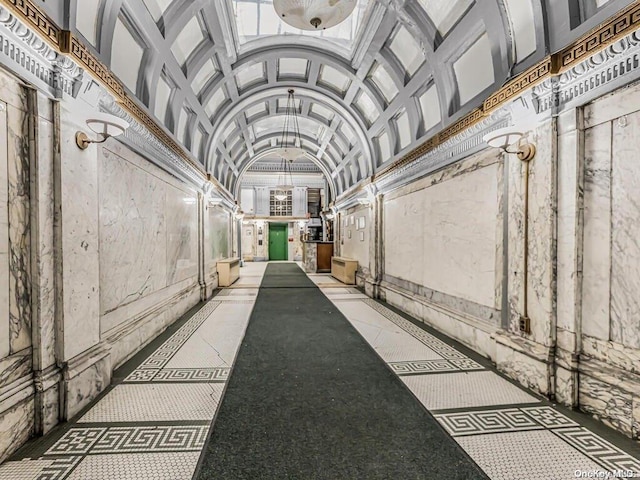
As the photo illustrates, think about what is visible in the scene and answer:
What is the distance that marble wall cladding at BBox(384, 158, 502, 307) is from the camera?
3.60 meters

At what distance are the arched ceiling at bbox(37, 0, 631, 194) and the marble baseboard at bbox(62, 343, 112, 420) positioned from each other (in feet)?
9.47

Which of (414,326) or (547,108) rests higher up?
(547,108)

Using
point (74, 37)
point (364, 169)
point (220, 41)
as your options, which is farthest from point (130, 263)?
point (364, 169)

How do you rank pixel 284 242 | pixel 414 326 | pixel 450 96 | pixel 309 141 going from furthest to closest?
pixel 284 242, pixel 309 141, pixel 414 326, pixel 450 96

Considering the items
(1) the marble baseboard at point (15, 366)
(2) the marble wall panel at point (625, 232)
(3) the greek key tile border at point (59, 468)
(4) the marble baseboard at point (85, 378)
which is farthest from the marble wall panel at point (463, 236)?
(1) the marble baseboard at point (15, 366)

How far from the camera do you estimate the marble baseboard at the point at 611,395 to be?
6.88 ft

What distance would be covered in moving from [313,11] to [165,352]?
15.7 feet

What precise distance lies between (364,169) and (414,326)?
5841mm

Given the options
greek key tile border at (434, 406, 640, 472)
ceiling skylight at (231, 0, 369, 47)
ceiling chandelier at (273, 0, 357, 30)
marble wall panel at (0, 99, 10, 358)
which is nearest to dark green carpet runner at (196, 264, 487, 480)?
greek key tile border at (434, 406, 640, 472)

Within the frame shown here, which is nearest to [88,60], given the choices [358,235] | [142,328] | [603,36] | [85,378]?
[85,378]

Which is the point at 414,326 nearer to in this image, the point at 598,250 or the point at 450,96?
the point at 598,250

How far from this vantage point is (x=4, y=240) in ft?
6.59

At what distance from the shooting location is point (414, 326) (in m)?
4.90

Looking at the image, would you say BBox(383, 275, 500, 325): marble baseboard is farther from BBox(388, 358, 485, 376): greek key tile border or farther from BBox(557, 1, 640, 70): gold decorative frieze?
BBox(557, 1, 640, 70): gold decorative frieze
